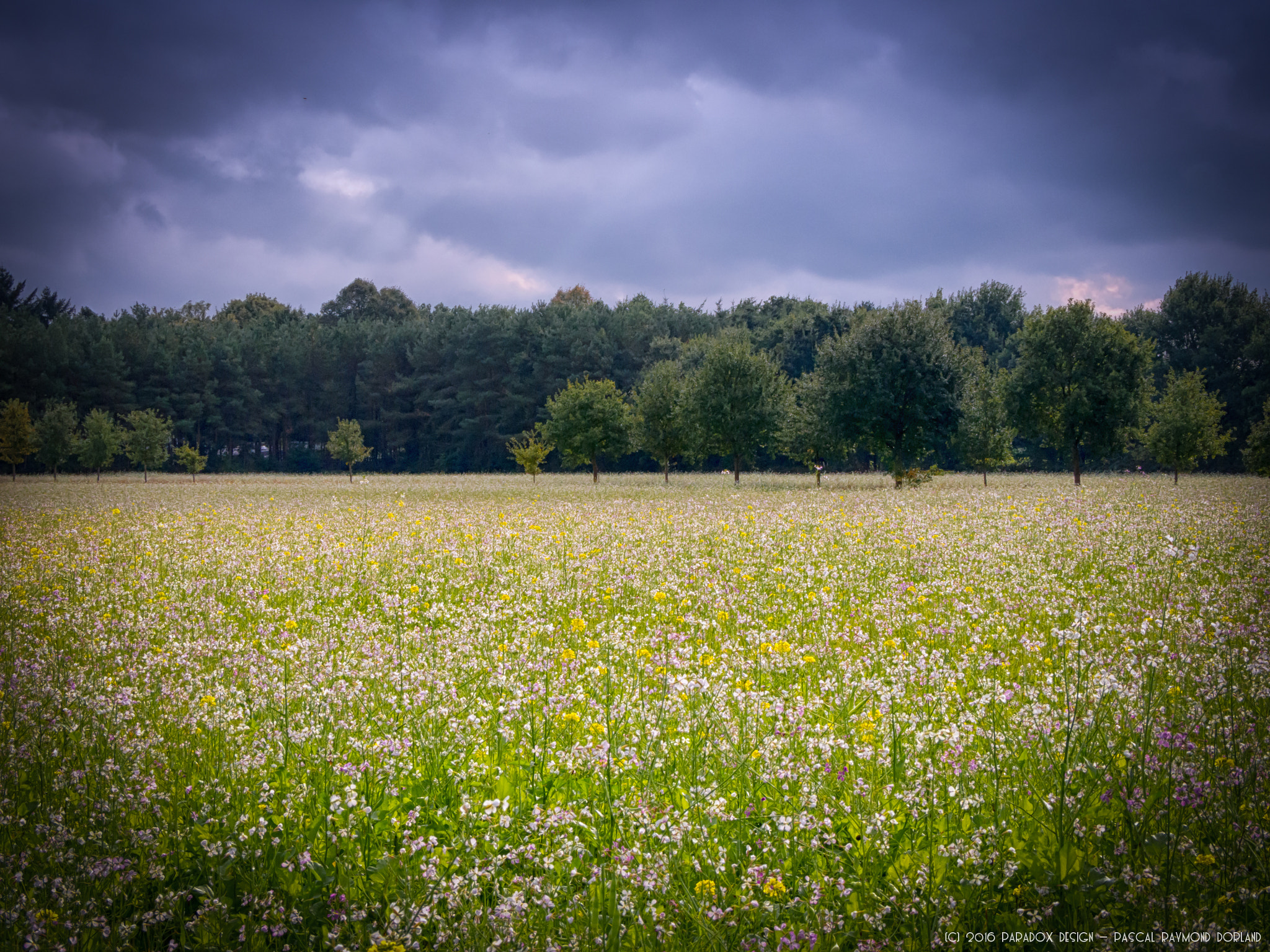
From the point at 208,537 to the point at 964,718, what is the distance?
1605 cm

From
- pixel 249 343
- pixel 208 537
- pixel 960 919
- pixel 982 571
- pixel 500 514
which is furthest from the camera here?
pixel 249 343

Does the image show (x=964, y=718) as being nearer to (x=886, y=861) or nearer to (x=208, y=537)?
(x=886, y=861)

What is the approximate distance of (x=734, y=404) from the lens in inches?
1678

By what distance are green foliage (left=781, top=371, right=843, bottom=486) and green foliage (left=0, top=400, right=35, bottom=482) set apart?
163ft

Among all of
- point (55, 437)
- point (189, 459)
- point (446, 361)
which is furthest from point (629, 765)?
point (446, 361)

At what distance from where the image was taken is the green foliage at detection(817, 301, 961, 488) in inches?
1515

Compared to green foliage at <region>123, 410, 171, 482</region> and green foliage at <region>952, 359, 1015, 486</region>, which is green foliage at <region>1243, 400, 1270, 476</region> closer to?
green foliage at <region>952, 359, 1015, 486</region>

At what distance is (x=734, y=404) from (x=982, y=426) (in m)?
15.3

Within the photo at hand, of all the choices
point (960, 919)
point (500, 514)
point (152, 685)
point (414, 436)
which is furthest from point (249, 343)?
point (960, 919)

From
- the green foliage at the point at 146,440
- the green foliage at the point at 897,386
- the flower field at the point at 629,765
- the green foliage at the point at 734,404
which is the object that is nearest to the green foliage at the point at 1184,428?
the green foliage at the point at 897,386

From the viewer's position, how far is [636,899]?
304 cm

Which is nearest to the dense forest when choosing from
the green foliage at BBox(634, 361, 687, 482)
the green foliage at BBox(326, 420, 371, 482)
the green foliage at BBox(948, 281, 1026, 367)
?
the green foliage at BBox(948, 281, 1026, 367)

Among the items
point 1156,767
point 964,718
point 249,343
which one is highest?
point 249,343

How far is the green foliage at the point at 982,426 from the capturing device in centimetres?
3978
